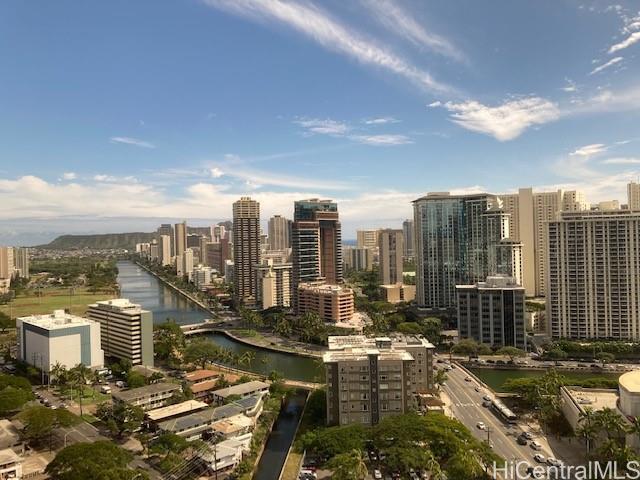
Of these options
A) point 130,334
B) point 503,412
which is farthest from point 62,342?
point 503,412

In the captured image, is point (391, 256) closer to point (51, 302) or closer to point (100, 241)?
point (51, 302)

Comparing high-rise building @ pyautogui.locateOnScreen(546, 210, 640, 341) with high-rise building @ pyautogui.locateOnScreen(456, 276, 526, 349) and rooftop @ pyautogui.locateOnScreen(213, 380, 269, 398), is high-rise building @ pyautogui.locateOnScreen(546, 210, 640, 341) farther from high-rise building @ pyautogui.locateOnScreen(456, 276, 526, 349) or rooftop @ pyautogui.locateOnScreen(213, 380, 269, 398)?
rooftop @ pyautogui.locateOnScreen(213, 380, 269, 398)

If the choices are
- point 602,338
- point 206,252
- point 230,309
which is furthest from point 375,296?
point 206,252

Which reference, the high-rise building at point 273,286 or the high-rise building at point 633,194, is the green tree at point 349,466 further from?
the high-rise building at point 633,194

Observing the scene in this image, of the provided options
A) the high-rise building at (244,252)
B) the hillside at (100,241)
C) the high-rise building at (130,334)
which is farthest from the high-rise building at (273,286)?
the hillside at (100,241)

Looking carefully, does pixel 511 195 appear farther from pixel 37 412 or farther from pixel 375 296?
pixel 37 412
